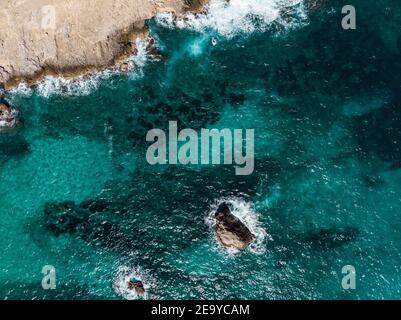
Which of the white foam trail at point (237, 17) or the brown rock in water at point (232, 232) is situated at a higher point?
the white foam trail at point (237, 17)

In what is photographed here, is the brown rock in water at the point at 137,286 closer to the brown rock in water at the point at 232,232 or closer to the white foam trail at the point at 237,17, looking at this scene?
the brown rock in water at the point at 232,232

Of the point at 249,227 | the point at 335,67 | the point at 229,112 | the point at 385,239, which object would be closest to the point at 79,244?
the point at 249,227

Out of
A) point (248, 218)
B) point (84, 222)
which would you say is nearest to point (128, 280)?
point (84, 222)

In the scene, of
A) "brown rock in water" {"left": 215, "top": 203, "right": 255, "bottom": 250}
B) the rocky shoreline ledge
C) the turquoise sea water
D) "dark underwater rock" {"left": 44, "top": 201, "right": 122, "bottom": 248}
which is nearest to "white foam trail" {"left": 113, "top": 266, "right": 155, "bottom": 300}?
the turquoise sea water

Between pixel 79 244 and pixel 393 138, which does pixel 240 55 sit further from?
pixel 79 244

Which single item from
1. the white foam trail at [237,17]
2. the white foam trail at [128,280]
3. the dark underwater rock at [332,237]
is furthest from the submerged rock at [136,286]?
the white foam trail at [237,17]

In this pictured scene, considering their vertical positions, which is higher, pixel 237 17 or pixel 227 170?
pixel 237 17

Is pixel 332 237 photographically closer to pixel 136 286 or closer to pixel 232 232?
pixel 232 232
